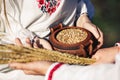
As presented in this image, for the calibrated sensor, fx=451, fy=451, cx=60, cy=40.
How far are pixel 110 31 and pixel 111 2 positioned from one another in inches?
22.4

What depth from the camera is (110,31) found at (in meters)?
5.27

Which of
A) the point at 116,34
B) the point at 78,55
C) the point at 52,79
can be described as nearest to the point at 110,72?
the point at 52,79

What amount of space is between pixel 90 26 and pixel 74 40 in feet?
0.68

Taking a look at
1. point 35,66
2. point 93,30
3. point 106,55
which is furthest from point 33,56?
point 93,30

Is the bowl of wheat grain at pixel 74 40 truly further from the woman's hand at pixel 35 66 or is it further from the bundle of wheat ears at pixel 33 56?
the woman's hand at pixel 35 66

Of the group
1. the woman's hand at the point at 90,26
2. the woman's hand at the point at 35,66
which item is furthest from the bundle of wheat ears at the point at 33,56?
the woman's hand at the point at 90,26

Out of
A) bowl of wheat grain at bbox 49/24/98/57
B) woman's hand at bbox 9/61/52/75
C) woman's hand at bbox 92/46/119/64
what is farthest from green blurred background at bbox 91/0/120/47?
woman's hand at bbox 9/61/52/75

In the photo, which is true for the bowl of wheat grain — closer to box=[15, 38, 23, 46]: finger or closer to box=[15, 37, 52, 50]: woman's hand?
box=[15, 37, 52, 50]: woman's hand

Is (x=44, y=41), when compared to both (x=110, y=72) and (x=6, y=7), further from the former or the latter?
(x=110, y=72)

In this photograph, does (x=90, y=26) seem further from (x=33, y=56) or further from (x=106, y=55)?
(x=33, y=56)

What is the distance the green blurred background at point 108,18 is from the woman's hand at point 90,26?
95.3 inches

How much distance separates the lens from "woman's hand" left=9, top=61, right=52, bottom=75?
198 cm

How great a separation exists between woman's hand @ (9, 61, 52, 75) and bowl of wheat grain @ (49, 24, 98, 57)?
26 centimetres

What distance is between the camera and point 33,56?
2072 millimetres
